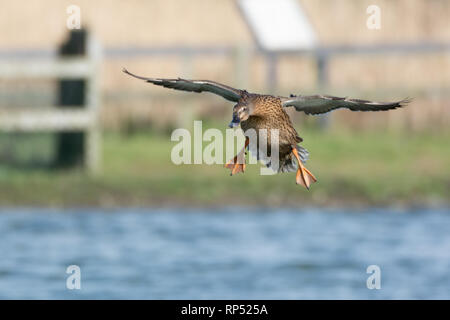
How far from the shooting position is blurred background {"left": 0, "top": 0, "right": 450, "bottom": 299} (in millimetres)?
15352

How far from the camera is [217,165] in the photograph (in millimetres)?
19688

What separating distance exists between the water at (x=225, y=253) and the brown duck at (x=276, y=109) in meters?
3.40

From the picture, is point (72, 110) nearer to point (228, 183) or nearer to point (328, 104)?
point (228, 183)

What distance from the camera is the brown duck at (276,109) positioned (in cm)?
1019

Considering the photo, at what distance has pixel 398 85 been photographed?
2391cm

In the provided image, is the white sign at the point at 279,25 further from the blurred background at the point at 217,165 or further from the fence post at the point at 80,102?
the fence post at the point at 80,102

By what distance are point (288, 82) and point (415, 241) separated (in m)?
Answer: 7.96

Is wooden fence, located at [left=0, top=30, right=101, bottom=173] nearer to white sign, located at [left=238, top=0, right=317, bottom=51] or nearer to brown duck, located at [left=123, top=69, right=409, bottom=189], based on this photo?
white sign, located at [left=238, top=0, right=317, bottom=51]

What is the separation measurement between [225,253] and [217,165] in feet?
12.0

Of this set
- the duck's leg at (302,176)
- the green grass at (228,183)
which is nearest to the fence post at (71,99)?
the green grass at (228,183)

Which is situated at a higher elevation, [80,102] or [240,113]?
[80,102]

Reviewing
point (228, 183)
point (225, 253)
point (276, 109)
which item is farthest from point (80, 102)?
point (276, 109)
